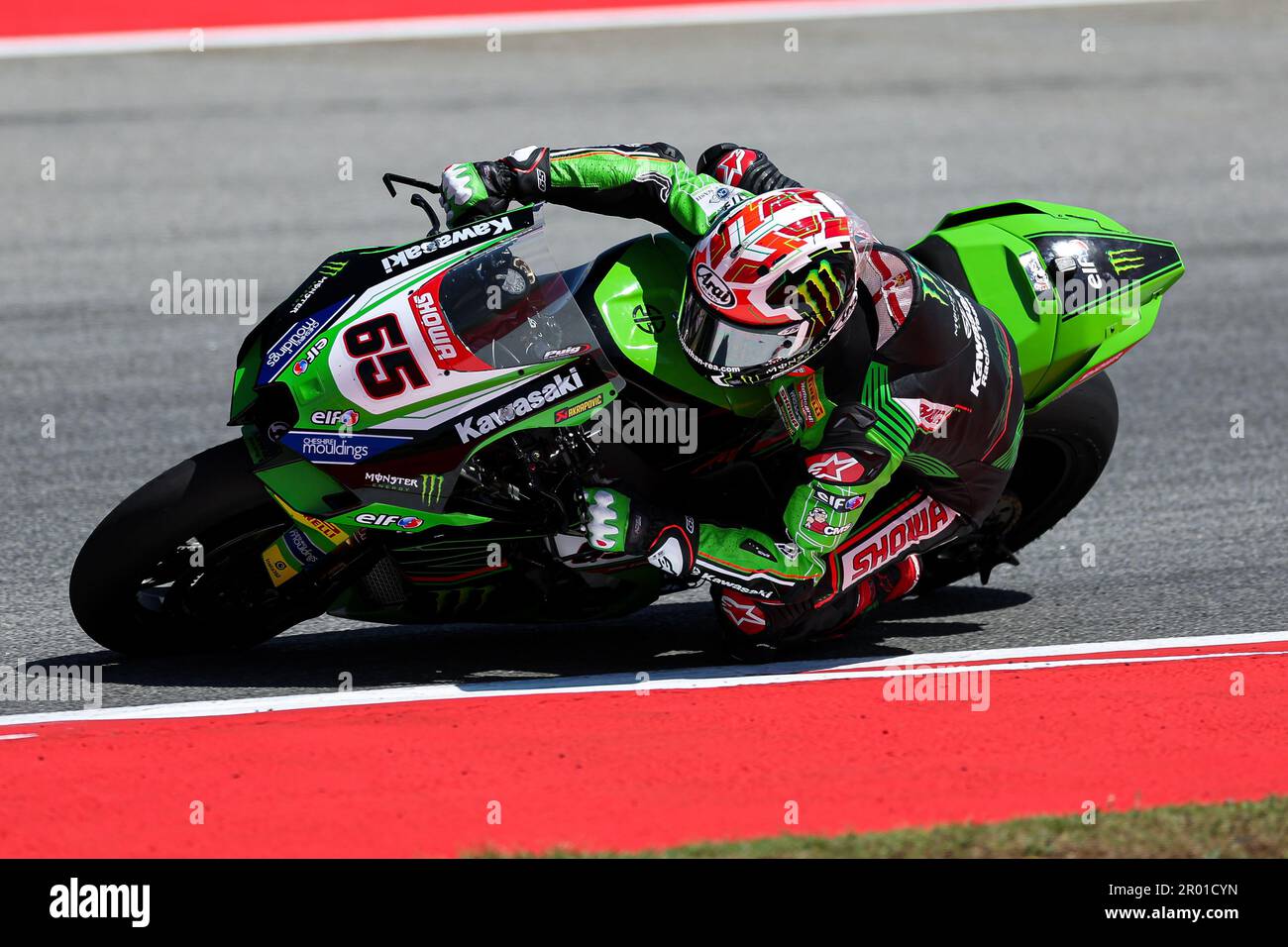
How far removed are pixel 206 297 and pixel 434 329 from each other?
5615mm

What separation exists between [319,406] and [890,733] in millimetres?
1790

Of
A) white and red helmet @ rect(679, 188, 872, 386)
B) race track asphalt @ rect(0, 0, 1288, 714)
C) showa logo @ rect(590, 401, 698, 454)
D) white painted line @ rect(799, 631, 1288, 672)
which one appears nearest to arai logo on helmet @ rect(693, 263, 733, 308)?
white and red helmet @ rect(679, 188, 872, 386)

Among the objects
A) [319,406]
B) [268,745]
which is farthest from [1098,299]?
[268,745]

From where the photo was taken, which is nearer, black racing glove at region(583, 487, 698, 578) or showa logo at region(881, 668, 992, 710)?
black racing glove at region(583, 487, 698, 578)

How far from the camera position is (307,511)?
5.02 m

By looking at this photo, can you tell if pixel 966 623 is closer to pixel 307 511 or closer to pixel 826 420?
pixel 826 420

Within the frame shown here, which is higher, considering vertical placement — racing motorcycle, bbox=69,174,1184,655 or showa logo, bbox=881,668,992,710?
racing motorcycle, bbox=69,174,1184,655

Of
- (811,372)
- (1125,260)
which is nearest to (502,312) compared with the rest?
(811,372)

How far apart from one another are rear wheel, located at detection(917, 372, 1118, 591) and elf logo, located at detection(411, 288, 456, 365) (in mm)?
2199

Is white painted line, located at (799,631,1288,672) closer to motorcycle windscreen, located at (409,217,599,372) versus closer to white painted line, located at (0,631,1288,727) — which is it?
white painted line, located at (0,631,1288,727)

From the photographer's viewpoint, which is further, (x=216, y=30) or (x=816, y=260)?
(x=216, y=30)

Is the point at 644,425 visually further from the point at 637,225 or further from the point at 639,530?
the point at 637,225

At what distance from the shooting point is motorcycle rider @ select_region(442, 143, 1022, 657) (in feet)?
16.6
